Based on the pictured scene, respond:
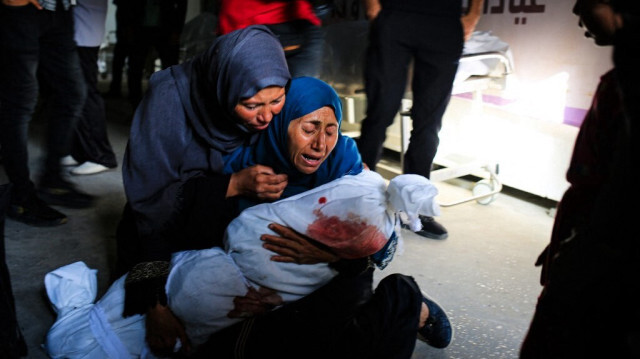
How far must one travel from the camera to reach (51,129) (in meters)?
2.39

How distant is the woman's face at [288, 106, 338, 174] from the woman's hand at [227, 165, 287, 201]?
7cm

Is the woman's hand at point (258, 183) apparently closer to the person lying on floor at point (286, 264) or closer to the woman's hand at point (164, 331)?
the person lying on floor at point (286, 264)

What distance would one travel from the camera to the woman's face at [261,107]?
134 cm

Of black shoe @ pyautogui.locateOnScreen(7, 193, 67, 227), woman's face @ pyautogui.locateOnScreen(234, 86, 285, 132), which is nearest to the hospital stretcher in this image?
woman's face @ pyautogui.locateOnScreen(234, 86, 285, 132)

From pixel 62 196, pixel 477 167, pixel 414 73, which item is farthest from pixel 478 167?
pixel 62 196

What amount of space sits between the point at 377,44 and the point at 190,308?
1347 millimetres

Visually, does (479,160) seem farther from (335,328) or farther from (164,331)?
(164,331)

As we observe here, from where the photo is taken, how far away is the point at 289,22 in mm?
2057

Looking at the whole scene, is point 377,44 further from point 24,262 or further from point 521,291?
Answer: point 24,262

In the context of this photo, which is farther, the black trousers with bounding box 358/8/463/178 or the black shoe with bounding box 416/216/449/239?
the black shoe with bounding box 416/216/449/239

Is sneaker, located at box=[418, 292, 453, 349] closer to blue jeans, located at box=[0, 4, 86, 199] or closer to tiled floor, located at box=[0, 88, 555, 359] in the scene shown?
tiled floor, located at box=[0, 88, 555, 359]

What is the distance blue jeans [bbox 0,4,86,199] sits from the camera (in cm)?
198

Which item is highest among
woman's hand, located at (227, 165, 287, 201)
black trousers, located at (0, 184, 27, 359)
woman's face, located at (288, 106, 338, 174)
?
woman's face, located at (288, 106, 338, 174)

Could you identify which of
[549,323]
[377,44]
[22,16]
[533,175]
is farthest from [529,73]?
[22,16]
